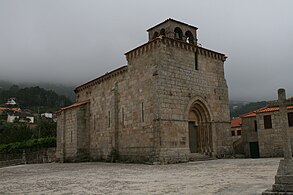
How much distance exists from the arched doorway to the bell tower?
17.6 ft

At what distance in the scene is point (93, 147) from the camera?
25.8 meters

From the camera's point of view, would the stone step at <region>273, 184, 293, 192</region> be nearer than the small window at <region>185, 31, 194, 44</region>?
Yes

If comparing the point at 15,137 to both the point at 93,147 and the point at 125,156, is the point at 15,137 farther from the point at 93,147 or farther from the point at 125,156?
the point at 125,156

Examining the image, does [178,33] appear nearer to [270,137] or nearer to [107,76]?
[107,76]

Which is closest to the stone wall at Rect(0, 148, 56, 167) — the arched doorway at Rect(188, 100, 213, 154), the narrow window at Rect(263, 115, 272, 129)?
the arched doorway at Rect(188, 100, 213, 154)

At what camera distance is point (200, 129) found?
71.5 ft

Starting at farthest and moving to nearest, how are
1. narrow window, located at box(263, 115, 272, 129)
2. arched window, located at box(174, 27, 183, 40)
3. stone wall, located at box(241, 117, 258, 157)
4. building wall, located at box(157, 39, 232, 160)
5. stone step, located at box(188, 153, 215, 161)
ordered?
stone wall, located at box(241, 117, 258, 157)
arched window, located at box(174, 27, 183, 40)
narrow window, located at box(263, 115, 272, 129)
stone step, located at box(188, 153, 215, 161)
building wall, located at box(157, 39, 232, 160)

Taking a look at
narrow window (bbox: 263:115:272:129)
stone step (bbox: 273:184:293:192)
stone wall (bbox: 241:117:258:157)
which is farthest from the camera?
stone wall (bbox: 241:117:258:157)

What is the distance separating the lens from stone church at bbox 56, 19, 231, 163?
1884 centimetres

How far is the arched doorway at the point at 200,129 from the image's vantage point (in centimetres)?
2153

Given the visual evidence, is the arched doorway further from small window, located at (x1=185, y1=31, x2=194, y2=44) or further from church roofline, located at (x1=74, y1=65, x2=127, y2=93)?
church roofline, located at (x1=74, y1=65, x2=127, y2=93)

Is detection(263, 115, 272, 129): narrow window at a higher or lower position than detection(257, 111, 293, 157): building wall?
higher

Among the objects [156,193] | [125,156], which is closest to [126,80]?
[125,156]

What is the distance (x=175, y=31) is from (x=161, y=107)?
7109mm
